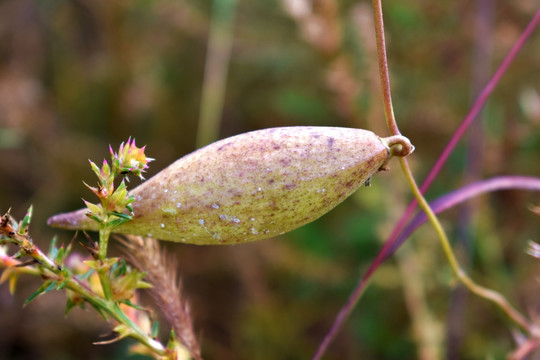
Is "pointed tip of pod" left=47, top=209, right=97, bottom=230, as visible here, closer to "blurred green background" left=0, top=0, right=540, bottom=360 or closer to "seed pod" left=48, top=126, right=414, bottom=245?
"seed pod" left=48, top=126, right=414, bottom=245

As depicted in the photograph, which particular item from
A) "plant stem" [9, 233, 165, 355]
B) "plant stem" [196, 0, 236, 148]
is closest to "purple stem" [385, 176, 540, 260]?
"plant stem" [9, 233, 165, 355]

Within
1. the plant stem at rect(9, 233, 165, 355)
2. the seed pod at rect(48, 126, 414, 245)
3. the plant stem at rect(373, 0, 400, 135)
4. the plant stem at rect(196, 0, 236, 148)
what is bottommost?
the plant stem at rect(9, 233, 165, 355)

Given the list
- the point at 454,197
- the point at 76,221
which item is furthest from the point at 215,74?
the point at 76,221

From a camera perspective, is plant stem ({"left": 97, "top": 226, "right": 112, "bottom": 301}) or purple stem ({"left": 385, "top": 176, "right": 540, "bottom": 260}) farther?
purple stem ({"left": 385, "top": 176, "right": 540, "bottom": 260})

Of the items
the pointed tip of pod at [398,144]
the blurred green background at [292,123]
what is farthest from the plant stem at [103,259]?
the blurred green background at [292,123]

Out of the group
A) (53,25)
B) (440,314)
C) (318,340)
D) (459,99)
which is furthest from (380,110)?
(53,25)

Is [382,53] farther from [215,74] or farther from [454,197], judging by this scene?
[215,74]
